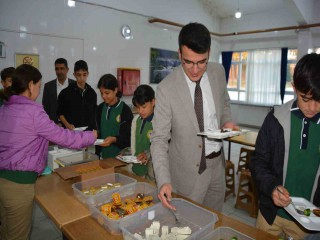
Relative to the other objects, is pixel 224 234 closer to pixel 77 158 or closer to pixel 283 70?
pixel 77 158

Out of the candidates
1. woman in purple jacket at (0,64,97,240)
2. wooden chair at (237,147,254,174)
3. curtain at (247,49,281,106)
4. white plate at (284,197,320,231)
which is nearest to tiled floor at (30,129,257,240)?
wooden chair at (237,147,254,174)

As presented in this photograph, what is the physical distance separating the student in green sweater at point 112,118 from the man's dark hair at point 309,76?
1.69 metres

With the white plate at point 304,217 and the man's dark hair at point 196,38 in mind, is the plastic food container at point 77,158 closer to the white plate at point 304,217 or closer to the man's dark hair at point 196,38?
the man's dark hair at point 196,38

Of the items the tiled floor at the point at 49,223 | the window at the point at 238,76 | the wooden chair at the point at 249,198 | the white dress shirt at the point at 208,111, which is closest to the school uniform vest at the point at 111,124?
the tiled floor at the point at 49,223

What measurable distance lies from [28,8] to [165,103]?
13.9 feet

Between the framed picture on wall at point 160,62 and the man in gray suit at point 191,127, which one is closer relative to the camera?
the man in gray suit at point 191,127

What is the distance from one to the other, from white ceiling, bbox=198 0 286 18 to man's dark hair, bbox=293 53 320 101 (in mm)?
7341

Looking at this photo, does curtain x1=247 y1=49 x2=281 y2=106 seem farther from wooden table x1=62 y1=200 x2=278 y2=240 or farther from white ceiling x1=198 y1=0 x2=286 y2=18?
wooden table x1=62 y1=200 x2=278 y2=240

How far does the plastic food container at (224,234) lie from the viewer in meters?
1.09

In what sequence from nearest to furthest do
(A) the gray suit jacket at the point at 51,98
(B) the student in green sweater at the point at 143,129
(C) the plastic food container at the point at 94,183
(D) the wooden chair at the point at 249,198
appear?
(C) the plastic food container at the point at 94,183 → (B) the student in green sweater at the point at 143,129 → (D) the wooden chair at the point at 249,198 → (A) the gray suit jacket at the point at 51,98

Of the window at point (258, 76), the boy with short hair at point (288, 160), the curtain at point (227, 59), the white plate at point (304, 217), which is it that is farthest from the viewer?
the curtain at point (227, 59)

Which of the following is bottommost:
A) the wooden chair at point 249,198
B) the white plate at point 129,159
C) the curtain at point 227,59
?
the wooden chair at point 249,198

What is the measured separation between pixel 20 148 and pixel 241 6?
319 inches

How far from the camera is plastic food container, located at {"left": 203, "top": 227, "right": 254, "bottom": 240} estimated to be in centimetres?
109
